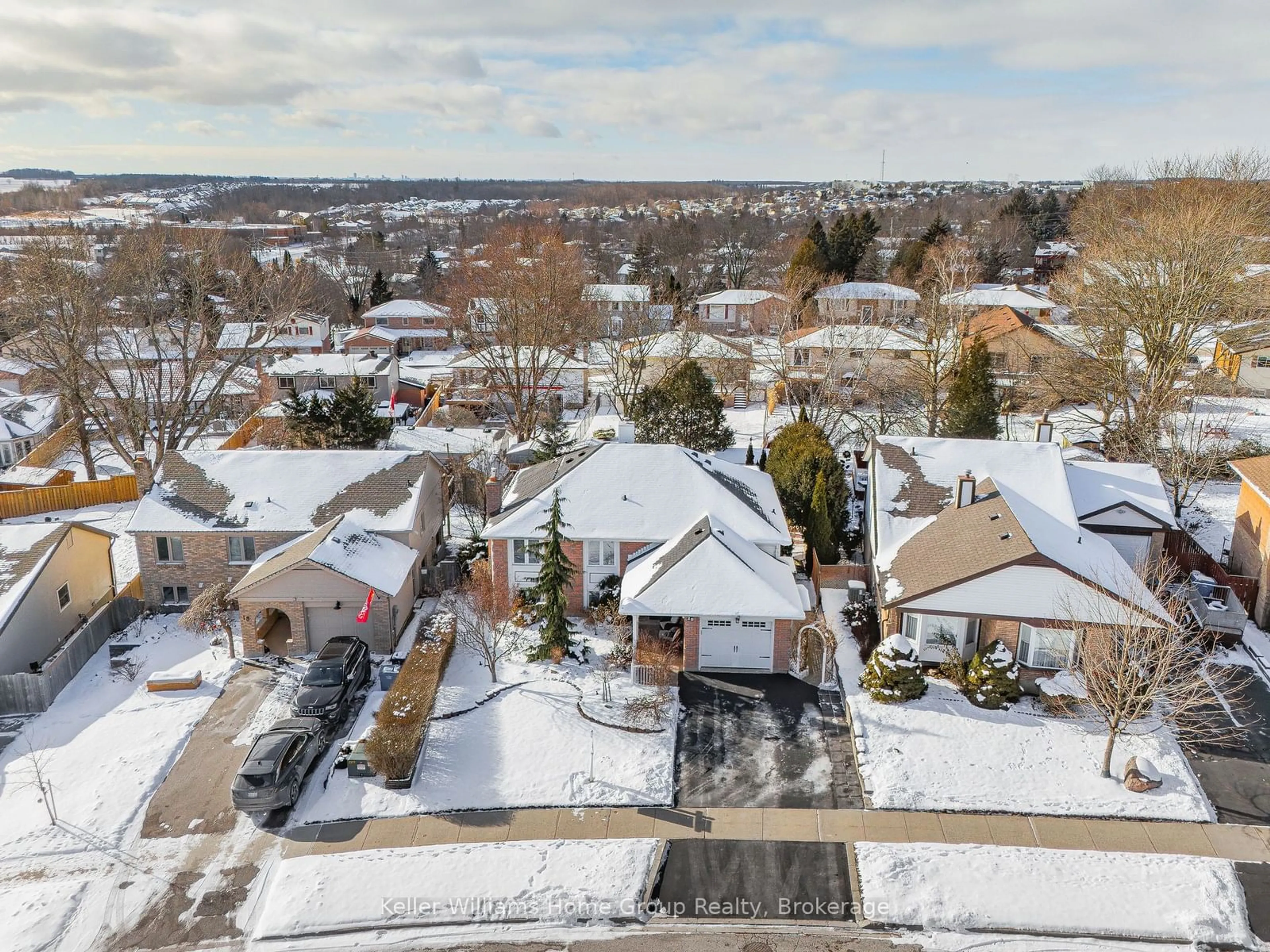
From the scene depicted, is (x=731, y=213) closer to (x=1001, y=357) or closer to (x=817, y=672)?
(x=1001, y=357)

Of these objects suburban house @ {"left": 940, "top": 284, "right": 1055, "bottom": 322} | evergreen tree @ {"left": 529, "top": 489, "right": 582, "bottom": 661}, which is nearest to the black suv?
evergreen tree @ {"left": 529, "top": 489, "right": 582, "bottom": 661}

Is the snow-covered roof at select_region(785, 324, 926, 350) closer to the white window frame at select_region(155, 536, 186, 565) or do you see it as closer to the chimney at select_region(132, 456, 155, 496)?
the white window frame at select_region(155, 536, 186, 565)

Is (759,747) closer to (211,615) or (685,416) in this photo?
(211,615)

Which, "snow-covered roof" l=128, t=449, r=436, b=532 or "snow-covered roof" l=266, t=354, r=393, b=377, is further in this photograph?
"snow-covered roof" l=266, t=354, r=393, b=377

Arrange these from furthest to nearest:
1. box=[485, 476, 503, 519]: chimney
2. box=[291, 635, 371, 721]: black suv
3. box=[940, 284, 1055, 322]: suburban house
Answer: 1. box=[940, 284, 1055, 322]: suburban house
2. box=[485, 476, 503, 519]: chimney
3. box=[291, 635, 371, 721]: black suv

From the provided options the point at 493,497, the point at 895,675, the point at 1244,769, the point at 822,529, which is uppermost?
the point at 493,497

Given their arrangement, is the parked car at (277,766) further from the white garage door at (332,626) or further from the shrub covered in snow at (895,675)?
the shrub covered in snow at (895,675)

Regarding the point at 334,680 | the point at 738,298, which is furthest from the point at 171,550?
the point at 738,298
